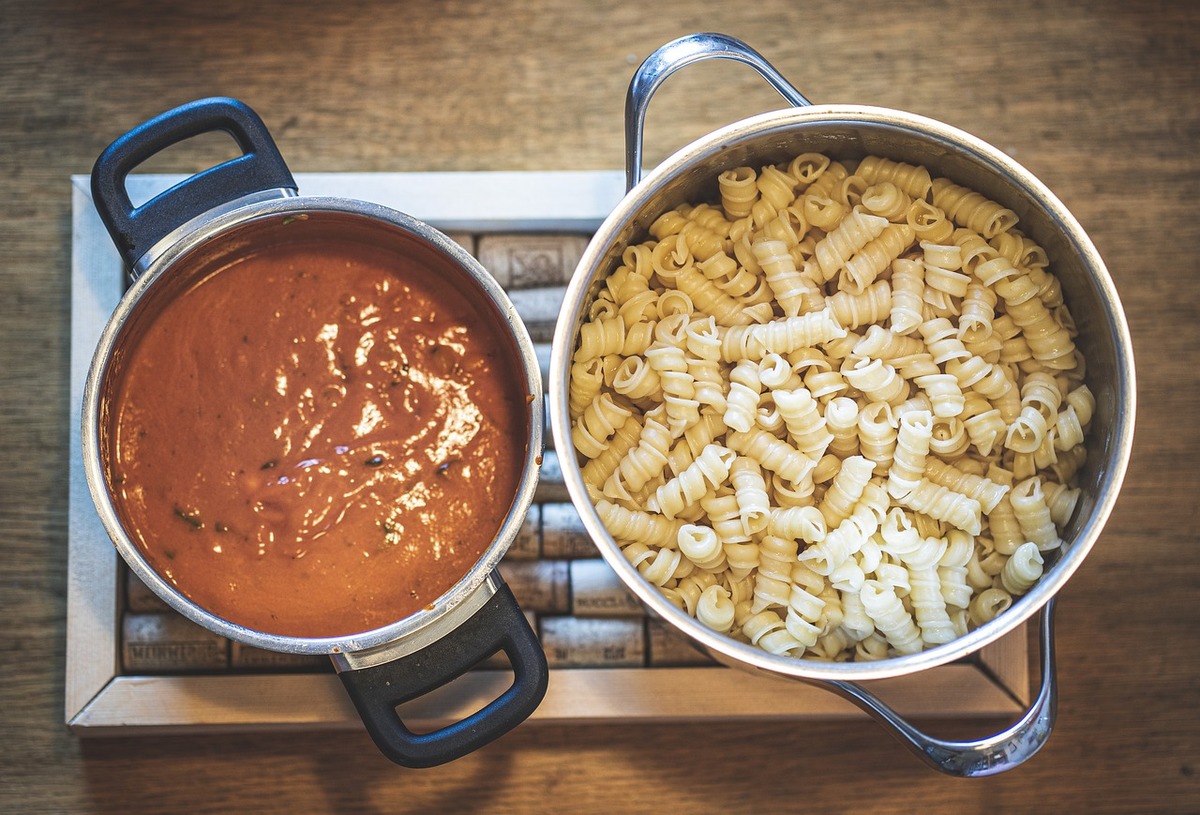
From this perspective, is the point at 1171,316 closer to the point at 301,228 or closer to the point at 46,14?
the point at 301,228

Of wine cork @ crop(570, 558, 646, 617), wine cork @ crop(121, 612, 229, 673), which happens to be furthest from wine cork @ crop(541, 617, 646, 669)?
wine cork @ crop(121, 612, 229, 673)

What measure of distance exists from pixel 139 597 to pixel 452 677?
433mm

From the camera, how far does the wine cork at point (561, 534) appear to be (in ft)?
3.64

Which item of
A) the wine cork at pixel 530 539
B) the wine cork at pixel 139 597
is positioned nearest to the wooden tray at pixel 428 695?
the wine cork at pixel 139 597

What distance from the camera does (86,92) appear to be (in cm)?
123

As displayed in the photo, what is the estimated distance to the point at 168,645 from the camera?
3.61ft

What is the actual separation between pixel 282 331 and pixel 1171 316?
1114 mm

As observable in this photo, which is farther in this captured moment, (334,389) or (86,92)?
(86,92)

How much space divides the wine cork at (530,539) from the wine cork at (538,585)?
0.5 inches

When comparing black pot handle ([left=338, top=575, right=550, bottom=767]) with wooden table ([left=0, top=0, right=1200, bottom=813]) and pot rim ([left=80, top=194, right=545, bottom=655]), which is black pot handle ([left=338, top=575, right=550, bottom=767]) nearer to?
pot rim ([left=80, top=194, right=545, bottom=655])

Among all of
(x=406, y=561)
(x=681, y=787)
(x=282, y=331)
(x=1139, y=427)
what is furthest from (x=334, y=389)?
(x=1139, y=427)

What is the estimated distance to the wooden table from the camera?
118 centimetres

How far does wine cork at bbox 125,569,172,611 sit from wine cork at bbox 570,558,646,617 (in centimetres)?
47

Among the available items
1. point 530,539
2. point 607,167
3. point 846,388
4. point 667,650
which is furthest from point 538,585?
point 607,167
